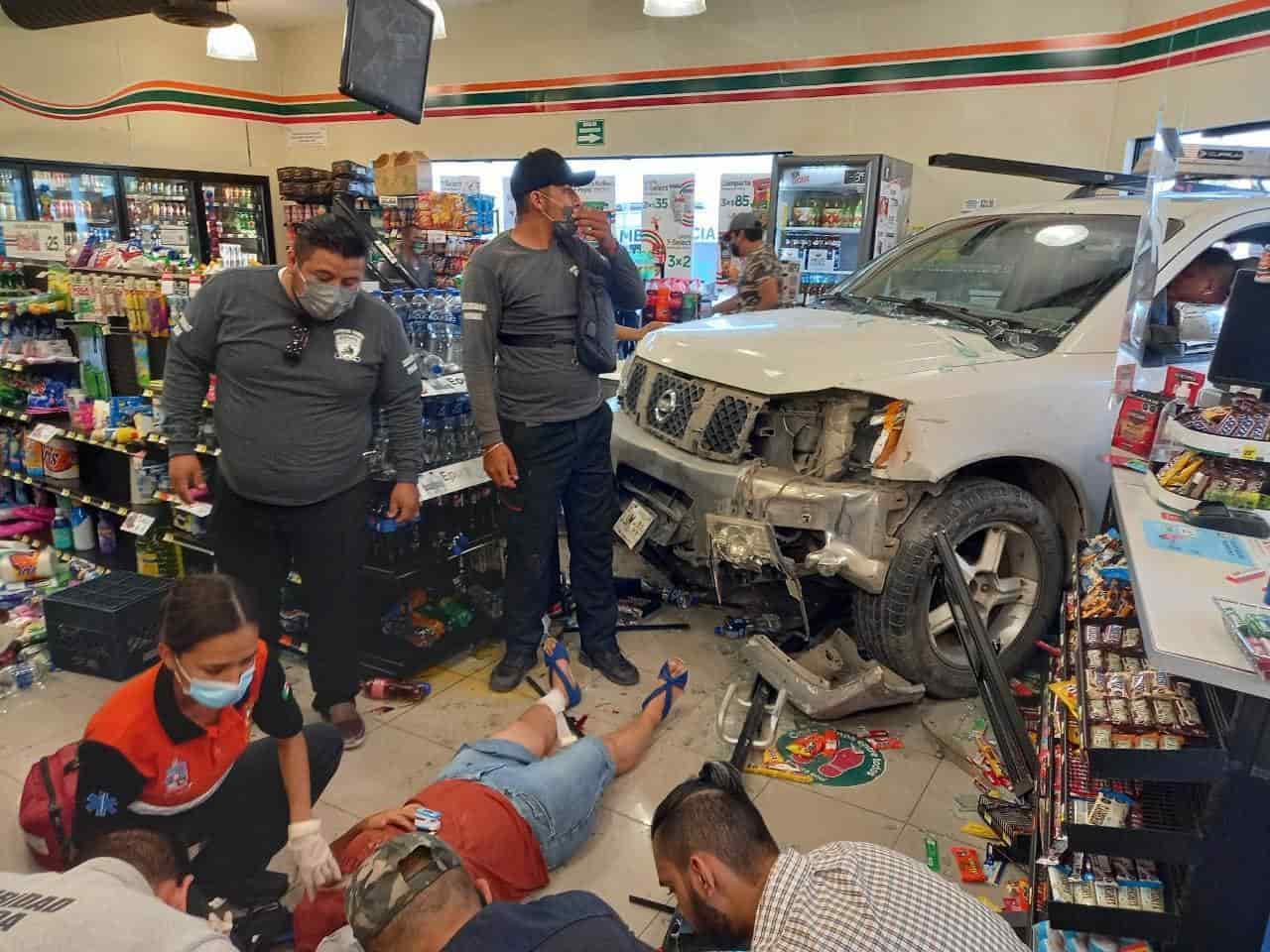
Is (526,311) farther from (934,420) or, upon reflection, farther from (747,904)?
(747,904)

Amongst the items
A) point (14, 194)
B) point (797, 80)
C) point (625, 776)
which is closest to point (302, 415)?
point (625, 776)

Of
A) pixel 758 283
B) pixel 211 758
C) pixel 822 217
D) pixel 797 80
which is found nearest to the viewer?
pixel 211 758

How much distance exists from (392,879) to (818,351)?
2439mm

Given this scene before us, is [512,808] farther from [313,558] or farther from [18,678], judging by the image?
[18,678]

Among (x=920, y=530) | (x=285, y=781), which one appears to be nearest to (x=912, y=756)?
(x=920, y=530)

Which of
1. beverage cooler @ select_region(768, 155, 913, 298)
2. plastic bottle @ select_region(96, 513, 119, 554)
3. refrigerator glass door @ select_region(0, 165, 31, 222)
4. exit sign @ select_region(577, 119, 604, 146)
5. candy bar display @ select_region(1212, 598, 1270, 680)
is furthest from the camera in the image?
refrigerator glass door @ select_region(0, 165, 31, 222)

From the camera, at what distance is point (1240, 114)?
5348 mm

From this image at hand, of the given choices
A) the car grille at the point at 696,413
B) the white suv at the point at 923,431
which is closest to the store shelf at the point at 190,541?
the white suv at the point at 923,431

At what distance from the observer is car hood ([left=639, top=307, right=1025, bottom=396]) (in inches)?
124

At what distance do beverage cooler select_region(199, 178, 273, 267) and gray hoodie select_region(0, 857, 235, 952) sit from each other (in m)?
10.6

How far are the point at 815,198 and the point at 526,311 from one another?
14.9ft

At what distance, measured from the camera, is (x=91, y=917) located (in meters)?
1.10

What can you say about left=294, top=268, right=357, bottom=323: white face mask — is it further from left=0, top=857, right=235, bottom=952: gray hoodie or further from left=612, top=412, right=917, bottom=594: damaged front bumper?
left=0, top=857, right=235, bottom=952: gray hoodie

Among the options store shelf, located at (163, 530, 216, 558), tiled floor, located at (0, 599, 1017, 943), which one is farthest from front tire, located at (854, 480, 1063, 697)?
store shelf, located at (163, 530, 216, 558)
